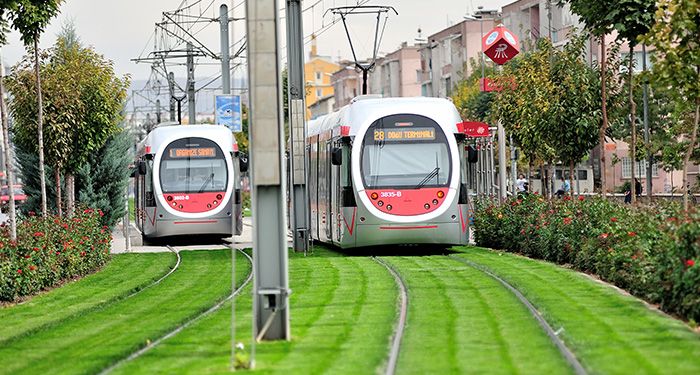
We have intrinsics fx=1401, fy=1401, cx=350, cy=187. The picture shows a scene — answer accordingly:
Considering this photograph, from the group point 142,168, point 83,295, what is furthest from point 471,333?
point 142,168

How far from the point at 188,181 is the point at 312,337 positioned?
78.5 feet

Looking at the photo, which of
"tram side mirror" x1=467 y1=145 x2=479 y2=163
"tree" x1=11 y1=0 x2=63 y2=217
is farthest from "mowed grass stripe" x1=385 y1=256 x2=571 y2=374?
"tree" x1=11 y1=0 x2=63 y2=217

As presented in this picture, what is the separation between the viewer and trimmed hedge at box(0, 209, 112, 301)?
867 inches

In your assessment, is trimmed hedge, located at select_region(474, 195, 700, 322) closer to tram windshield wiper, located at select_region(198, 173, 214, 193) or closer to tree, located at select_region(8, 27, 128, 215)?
tram windshield wiper, located at select_region(198, 173, 214, 193)

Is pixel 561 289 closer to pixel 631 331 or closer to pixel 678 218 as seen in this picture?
pixel 678 218

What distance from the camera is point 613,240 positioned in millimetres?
21219

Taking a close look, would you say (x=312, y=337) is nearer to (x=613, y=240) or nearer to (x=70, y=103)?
(x=613, y=240)

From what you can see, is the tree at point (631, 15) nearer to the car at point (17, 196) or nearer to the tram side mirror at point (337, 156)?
the tram side mirror at point (337, 156)

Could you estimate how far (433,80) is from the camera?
11569 centimetres

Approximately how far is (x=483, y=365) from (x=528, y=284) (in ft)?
27.1

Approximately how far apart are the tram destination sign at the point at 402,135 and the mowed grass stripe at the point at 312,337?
692 cm

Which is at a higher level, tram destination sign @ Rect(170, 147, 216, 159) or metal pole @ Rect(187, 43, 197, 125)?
metal pole @ Rect(187, 43, 197, 125)

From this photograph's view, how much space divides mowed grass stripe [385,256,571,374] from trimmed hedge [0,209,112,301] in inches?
243

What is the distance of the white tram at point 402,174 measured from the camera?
93.6 ft
